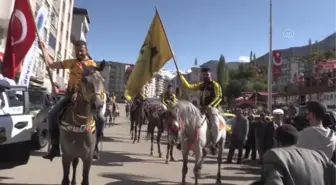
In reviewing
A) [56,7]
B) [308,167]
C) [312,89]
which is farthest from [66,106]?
[56,7]

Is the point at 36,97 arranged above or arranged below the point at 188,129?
above

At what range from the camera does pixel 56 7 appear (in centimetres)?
5297

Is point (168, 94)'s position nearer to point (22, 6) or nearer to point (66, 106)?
point (22, 6)

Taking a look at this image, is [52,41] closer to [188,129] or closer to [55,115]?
[188,129]

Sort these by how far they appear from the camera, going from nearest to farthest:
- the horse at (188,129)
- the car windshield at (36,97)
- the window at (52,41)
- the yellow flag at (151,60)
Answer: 1. the horse at (188,129)
2. the yellow flag at (151,60)
3. the car windshield at (36,97)
4. the window at (52,41)

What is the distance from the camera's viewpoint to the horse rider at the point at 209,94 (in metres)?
9.77

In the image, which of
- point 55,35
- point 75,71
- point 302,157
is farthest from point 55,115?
point 55,35

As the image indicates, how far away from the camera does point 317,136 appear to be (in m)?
5.01

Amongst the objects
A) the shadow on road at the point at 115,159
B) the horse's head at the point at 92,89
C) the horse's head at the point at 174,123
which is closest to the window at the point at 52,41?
the shadow on road at the point at 115,159

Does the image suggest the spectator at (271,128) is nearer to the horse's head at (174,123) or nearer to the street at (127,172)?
the street at (127,172)

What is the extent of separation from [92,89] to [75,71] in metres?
0.92

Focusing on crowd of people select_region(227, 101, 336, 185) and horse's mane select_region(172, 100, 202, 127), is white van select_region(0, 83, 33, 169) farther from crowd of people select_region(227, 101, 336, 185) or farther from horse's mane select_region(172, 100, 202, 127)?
crowd of people select_region(227, 101, 336, 185)

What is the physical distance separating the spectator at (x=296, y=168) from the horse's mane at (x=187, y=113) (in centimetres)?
551

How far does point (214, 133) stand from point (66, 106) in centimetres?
418
